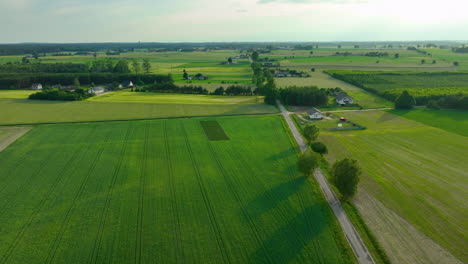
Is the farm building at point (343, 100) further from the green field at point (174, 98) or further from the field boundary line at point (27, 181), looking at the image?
the field boundary line at point (27, 181)

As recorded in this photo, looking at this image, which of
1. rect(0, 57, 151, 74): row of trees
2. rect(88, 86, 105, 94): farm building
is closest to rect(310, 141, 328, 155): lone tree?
rect(88, 86, 105, 94): farm building

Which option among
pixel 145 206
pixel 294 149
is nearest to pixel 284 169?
pixel 294 149

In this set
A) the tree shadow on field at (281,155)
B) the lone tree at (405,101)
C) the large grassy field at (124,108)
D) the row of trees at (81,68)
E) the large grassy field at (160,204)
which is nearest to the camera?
the large grassy field at (160,204)

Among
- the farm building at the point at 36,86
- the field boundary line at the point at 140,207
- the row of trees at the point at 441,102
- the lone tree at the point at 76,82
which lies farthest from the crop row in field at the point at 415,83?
the farm building at the point at 36,86

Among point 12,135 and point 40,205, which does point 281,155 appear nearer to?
point 40,205

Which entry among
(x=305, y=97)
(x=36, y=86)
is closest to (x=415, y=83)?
(x=305, y=97)

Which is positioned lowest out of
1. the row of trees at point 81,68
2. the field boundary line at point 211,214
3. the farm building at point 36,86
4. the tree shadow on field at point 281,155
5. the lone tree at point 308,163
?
the field boundary line at point 211,214
